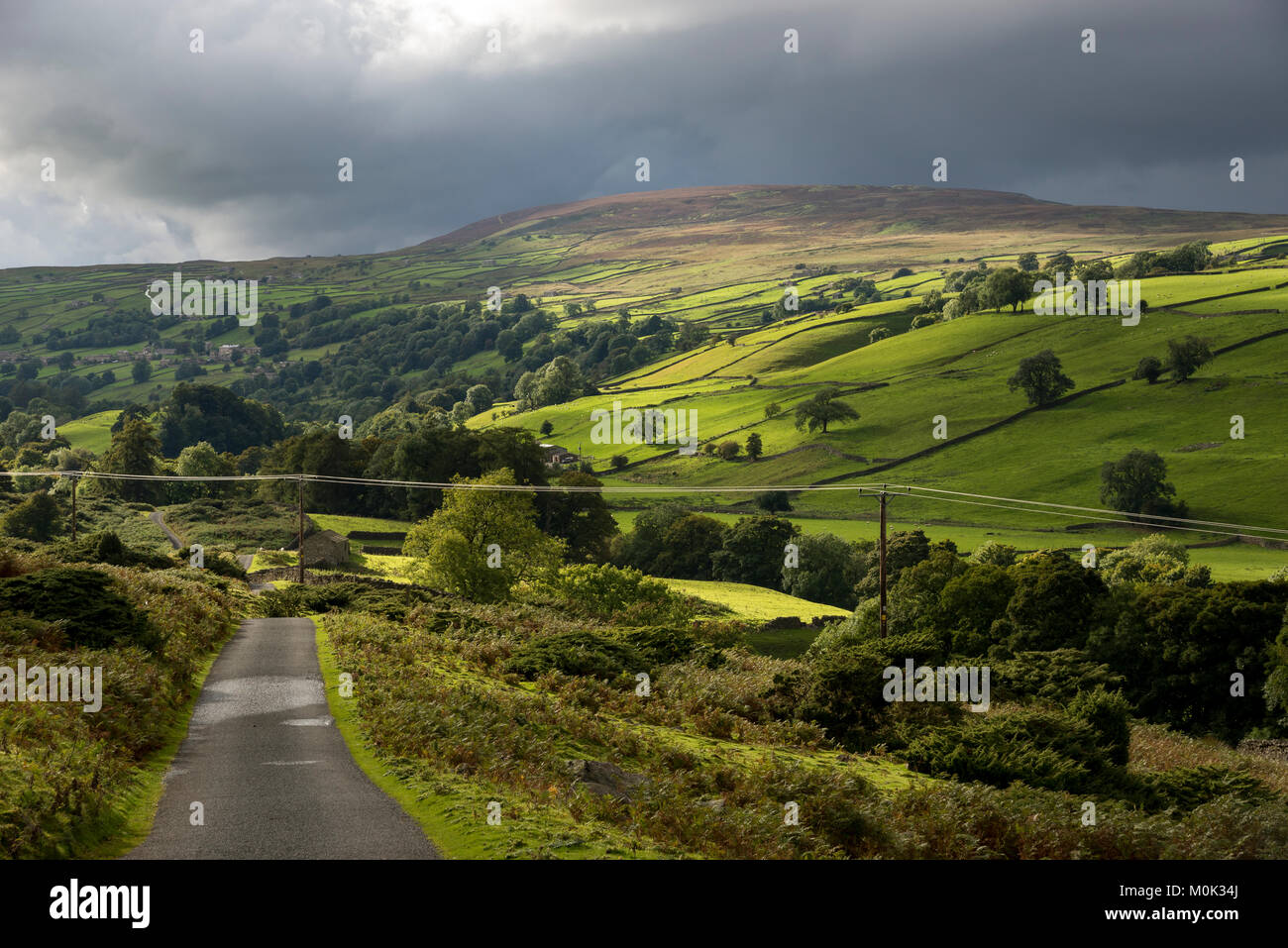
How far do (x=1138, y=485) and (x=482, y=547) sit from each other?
6980 centimetres

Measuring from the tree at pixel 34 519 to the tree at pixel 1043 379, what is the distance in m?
113

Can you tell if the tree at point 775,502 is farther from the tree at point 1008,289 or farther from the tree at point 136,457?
the tree at point 136,457

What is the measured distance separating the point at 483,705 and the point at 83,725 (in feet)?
28.1

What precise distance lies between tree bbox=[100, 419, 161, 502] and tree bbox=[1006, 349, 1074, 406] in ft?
359

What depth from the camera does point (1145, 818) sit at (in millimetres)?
23344

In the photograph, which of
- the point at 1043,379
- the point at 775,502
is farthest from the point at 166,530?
the point at 1043,379

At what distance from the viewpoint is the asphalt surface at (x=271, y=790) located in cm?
1420

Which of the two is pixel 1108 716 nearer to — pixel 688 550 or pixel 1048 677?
pixel 1048 677

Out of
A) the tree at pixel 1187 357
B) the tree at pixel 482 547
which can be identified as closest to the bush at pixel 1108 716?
the tree at pixel 482 547

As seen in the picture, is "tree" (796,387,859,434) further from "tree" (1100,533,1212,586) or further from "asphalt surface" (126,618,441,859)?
"asphalt surface" (126,618,441,859)
